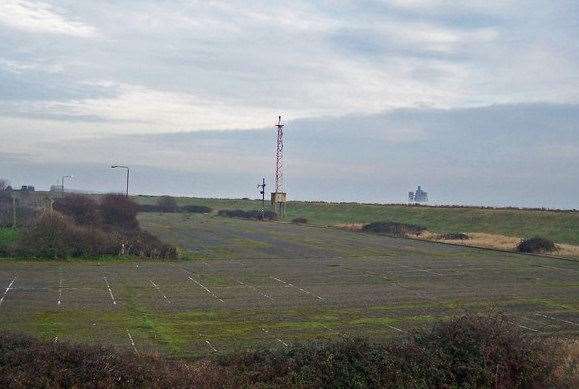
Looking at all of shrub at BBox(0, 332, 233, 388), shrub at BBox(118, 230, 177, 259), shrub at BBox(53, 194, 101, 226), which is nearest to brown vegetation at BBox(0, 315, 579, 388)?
shrub at BBox(0, 332, 233, 388)

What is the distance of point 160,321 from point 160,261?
1840 centimetres

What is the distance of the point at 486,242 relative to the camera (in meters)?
56.3

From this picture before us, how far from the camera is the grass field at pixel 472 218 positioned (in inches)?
2537

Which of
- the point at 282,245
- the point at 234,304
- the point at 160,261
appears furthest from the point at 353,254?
the point at 234,304

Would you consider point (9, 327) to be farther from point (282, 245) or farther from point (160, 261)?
point (282, 245)

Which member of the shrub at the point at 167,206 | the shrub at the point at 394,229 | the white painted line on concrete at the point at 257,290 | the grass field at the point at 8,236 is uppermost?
the shrub at the point at 167,206

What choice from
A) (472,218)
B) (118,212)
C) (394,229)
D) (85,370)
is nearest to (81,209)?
→ (118,212)

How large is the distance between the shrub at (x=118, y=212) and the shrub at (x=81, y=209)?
3.84 feet

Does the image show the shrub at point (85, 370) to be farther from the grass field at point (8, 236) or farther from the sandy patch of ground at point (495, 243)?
the sandy patch of ground at point (495, 243)

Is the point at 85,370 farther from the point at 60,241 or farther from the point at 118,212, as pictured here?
the point at 118,212

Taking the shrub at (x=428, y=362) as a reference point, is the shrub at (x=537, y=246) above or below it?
above

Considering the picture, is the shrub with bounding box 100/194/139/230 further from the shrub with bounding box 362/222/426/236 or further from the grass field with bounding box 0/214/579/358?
the shrub with bounding box 362/222/426/236

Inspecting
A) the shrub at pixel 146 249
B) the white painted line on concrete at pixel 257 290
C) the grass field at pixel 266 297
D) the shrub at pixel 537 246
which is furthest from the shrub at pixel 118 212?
the shrub at pixel 537 246

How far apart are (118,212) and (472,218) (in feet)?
145
